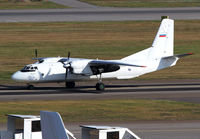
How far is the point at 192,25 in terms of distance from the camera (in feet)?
276

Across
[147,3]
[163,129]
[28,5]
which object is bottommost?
[163,129]

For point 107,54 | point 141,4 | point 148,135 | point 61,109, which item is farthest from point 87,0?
point 148,135

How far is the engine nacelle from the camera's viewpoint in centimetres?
4256

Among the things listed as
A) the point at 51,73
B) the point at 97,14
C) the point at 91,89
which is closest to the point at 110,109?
the point at 51,73

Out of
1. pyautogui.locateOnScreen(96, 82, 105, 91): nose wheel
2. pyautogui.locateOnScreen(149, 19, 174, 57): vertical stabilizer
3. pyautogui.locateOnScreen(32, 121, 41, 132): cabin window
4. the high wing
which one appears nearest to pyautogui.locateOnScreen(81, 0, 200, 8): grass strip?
pyautogui.locateOnScreen(149, 19, 174, 57): vertical stabilizer

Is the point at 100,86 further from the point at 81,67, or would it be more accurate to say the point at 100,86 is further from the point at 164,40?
the point at 164,40

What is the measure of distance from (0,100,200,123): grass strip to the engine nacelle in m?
5.41

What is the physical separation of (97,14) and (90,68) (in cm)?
5056

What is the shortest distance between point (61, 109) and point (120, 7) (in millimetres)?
70980

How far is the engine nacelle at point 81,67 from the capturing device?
1676 inches

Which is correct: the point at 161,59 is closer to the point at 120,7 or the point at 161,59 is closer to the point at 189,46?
the point at 189,46

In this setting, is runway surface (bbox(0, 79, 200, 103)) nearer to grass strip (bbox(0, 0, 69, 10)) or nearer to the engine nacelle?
the engine nacelle

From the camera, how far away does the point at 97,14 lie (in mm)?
92938

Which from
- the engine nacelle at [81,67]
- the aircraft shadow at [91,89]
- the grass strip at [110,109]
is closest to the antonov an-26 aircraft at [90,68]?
the engine nacelle at [81,67]
